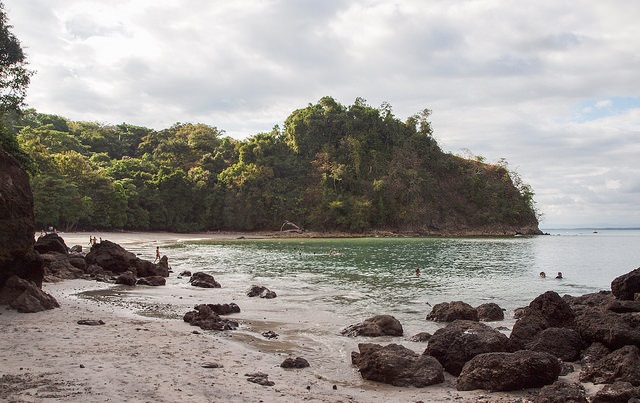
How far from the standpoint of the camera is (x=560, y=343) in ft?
31.6

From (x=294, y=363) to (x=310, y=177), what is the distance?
81608 mm

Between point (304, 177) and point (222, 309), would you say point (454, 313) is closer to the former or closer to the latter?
point (222, 309)

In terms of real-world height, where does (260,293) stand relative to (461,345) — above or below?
below

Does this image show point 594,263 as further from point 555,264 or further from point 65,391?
point 65,391

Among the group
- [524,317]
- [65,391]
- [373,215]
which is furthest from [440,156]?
[65,391]

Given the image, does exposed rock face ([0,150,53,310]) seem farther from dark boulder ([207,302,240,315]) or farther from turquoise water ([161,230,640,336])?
turquoise water ([161,230,640,336])

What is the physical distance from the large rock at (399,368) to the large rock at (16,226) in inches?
414

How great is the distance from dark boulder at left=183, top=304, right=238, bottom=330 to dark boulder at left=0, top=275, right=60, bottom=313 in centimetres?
377

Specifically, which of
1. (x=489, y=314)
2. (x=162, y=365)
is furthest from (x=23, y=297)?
(x=489, y=314)

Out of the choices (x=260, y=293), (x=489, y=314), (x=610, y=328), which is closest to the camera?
(x=610, y=328)

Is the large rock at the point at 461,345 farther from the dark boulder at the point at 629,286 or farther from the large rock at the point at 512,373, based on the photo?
the dark boulder at the point at 629,286

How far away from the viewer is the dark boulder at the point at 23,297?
11.6 meters

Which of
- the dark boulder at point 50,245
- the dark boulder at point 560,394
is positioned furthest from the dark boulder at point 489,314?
the dark boulder at point 50,245

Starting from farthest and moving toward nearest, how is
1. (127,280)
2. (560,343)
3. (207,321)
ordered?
(127,280), (207,321), (560,343)
